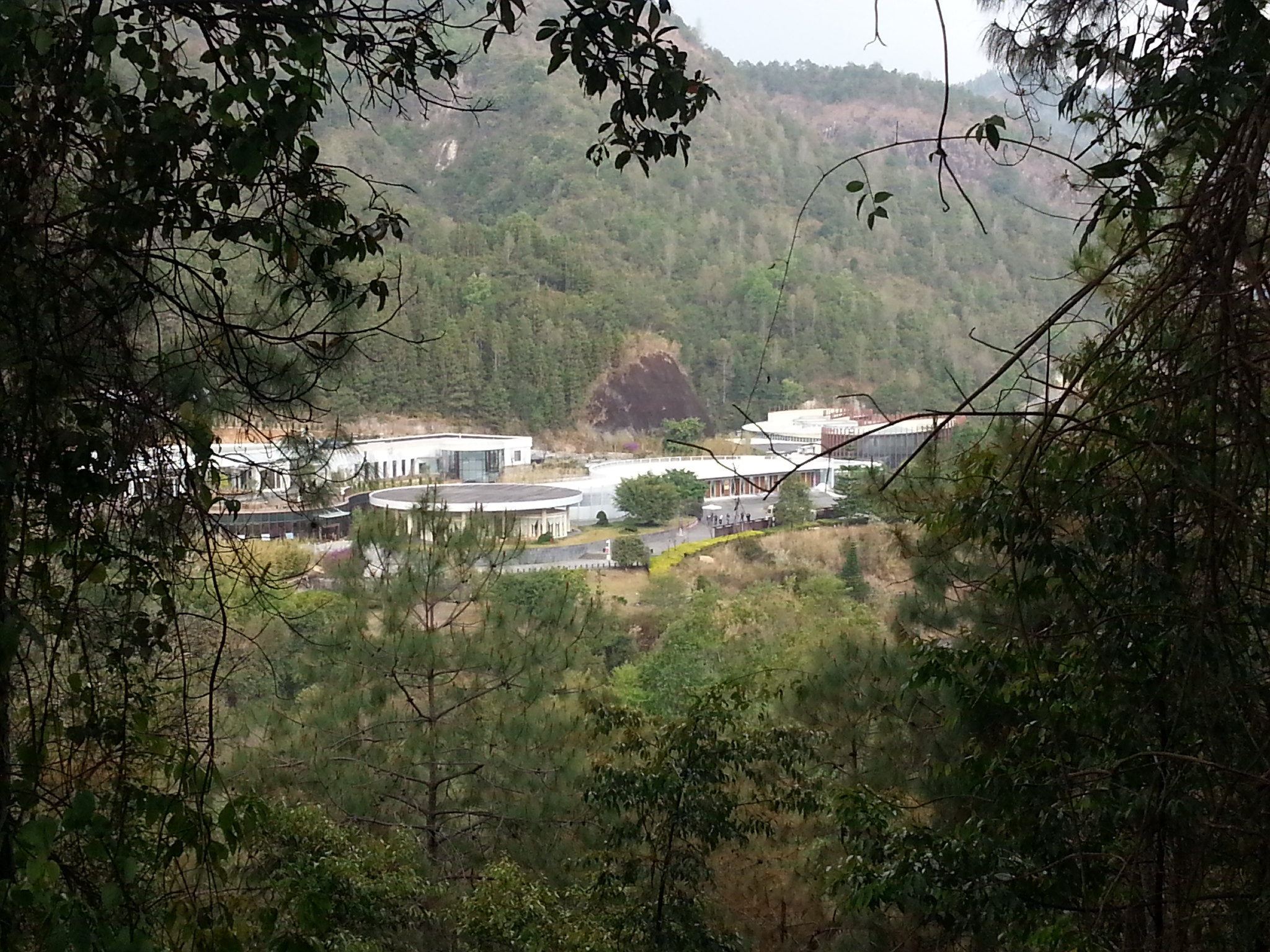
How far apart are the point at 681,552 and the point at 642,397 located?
32.2 feet

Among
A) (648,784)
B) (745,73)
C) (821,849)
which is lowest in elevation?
(821,849)

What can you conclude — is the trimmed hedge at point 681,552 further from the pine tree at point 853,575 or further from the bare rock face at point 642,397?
the bare rock face at point 642,397

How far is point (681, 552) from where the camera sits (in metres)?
22.7

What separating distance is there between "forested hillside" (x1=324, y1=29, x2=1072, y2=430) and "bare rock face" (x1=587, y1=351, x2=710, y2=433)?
21.2 inches

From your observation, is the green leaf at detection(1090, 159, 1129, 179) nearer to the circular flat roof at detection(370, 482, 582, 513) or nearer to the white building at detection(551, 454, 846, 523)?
the circular flat roof at detection(370, 482, 582, 513)

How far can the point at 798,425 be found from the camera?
27.4 m

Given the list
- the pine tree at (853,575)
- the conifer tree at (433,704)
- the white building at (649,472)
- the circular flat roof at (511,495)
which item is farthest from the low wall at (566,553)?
the conifer tree at (433,704)

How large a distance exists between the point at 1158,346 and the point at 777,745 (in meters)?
2.90

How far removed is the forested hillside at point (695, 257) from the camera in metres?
30.4

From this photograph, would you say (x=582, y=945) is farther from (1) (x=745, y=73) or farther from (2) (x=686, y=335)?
(1) (x=745, y=73)

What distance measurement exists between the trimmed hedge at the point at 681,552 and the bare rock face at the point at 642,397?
7.13m

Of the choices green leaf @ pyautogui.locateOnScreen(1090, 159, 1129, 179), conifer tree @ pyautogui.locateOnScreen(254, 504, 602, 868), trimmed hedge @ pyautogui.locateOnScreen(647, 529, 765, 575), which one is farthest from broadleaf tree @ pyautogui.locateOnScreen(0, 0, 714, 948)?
trimmed hedge @ pyautogui.locateOnScreen(647, 529, 765, 575)

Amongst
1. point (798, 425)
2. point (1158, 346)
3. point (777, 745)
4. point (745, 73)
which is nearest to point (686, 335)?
point (798, 425)

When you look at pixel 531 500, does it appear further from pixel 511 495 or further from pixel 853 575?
pixel 853 575
